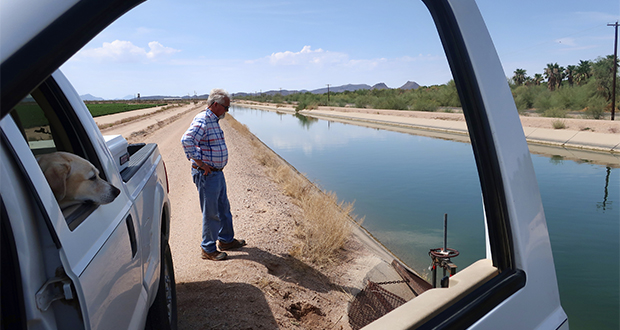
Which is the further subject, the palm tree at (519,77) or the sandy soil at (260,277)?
the palm tree at (519,77)

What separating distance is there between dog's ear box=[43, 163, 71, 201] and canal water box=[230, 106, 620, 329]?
7.97 metres

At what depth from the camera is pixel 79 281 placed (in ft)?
3.91

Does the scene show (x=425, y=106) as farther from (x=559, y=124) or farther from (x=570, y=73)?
(x=570, y=73)

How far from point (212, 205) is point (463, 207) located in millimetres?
10247

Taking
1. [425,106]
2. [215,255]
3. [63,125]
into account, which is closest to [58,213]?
[63,125]

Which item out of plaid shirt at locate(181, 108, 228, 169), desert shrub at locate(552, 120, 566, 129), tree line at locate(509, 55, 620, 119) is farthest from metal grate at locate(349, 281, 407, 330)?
tree line at locate(509, 55, 620, 119)

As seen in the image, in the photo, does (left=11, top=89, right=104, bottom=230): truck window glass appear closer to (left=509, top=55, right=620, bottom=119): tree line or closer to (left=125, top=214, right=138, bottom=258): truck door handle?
(left=125, top=214, right=138, bottom=258): truck door handle

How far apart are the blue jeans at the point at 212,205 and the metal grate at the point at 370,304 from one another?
203 centimetres

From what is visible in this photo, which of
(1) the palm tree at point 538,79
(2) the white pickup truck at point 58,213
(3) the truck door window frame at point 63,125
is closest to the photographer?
(2) the white pickup truck at point 58,213

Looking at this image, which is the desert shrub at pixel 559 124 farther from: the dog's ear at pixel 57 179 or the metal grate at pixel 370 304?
the dog's ear at pixel 57 179

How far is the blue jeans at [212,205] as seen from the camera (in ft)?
16.5

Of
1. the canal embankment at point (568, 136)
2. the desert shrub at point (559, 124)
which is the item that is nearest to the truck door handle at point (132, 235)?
the canal embankment at point (568, 136)

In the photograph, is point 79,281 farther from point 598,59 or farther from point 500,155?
point 598,59

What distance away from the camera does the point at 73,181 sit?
5.54ft
